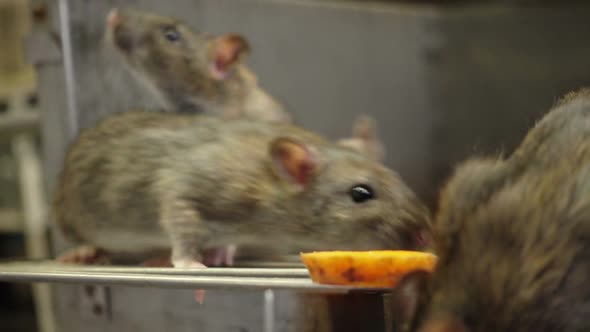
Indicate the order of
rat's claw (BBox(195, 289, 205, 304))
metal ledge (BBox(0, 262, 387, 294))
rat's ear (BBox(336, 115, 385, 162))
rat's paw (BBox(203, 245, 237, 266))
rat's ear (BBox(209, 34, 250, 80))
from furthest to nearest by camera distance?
rat's ear (BBox(336, 115, 385, 162)) → rat's ear (BBox(209, 34, 250, 80)) → rat's paw (BBox(203, 245, 237, 266)) → rat's claw (BBox(195, 289, 205, 304)) → metal ledge (BBox(0, 262, 387, 294))

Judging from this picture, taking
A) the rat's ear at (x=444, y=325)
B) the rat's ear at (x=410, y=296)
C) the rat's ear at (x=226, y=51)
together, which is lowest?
the rat's ear at (x=444, y=325)

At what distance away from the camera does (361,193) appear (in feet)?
4.22

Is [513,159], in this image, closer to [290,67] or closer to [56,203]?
[56,203]

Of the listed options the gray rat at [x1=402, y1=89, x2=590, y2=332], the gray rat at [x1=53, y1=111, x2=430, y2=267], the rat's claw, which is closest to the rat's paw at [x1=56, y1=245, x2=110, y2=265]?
the gray rat at [x1=53, y1=111, x2=430, y2=267]

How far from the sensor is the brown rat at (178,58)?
1.68 metres

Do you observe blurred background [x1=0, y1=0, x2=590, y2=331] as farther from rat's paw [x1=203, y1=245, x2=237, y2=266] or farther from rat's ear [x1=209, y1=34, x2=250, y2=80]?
rat's paw [x1=203, y1=245, x2=237, y2=266]

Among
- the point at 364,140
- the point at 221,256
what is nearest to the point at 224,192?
the point at 221,256

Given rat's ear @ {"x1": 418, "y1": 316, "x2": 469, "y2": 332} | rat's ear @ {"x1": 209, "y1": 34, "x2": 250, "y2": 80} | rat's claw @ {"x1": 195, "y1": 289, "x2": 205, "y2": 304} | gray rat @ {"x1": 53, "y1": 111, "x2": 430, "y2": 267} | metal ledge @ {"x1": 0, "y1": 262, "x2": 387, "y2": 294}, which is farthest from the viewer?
rat's ear @ {"x1": 209, "y1": 34, "x2": 250, "y2": 80}

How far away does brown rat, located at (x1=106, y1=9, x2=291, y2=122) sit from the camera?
168 cm

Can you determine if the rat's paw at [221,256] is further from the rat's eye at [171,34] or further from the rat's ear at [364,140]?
the rat's eye at [171,34]

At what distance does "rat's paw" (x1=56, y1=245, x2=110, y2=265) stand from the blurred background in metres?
0.15

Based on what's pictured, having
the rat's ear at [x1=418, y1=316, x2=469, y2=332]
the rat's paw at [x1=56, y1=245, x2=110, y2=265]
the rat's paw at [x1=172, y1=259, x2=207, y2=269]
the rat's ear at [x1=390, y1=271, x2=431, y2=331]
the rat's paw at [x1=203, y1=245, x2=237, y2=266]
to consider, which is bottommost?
the rat's ear at [x1=418, y1=316, x2=469, y2=332]

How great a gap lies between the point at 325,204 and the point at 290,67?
31.0 inches

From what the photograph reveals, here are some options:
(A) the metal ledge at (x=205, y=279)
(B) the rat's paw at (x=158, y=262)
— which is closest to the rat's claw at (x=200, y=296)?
(A) the metal ledge at (x=205, y=279)
